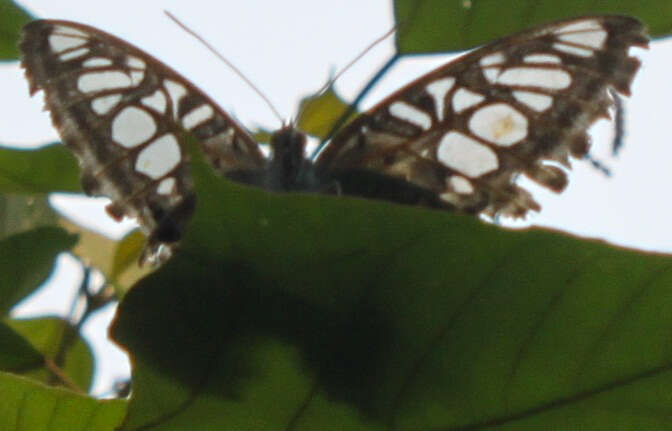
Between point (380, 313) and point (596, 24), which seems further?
point (596, 24)

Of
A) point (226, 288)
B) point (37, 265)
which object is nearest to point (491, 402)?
point (226, 288)

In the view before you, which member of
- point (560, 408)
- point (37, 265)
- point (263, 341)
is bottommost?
point (37, 265)

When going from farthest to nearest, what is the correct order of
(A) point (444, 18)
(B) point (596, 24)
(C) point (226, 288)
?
(A) point (444, 18), (B) point (596, 24), (C) point (226, 288)

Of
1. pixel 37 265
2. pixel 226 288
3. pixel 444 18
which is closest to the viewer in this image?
pixel 226 288

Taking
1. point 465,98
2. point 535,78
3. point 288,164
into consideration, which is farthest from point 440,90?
point 288,164

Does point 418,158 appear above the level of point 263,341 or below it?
below

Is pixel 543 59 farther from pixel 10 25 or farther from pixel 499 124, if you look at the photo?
pixel 10 25

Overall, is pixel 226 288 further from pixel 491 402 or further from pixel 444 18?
pixel 444 18

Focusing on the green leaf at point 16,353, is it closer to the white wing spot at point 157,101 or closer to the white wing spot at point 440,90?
the white wing spot at point 157,101
